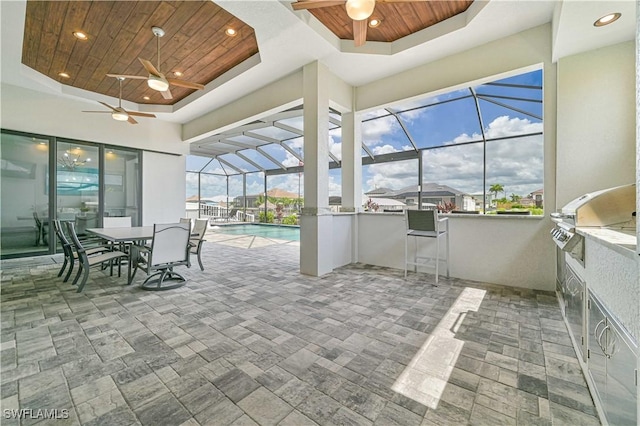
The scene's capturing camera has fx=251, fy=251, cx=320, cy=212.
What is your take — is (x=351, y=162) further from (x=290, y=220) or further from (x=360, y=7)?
(x=290, y=220)

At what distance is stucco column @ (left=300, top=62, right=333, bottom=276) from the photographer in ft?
13.2

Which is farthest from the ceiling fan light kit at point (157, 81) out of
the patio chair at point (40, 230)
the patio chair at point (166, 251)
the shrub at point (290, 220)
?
the shrub at point (290, 220)

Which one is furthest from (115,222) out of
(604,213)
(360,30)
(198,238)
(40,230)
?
(604,213)

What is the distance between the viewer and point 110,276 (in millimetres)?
4012

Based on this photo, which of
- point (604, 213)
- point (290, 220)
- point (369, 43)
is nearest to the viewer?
point (604, 213)

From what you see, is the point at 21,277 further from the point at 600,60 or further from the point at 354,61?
the point at 600,60

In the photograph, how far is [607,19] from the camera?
2.34 meters

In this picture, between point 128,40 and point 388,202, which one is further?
point 388,202

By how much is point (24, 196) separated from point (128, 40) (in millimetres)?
4229

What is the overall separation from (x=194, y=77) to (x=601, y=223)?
6213mm

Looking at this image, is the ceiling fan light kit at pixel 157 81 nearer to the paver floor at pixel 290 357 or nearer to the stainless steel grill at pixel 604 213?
the paver floor at pixel 290 357

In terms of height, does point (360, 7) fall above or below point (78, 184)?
above

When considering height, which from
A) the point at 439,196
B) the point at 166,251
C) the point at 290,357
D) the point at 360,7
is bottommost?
the point at 290,357

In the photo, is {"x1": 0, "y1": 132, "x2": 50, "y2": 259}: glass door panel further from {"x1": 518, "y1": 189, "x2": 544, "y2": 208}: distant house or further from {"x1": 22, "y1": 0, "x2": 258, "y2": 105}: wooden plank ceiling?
{"x1": 518, "y1": 189, "x2": 544, "y2": 208}: distant house
